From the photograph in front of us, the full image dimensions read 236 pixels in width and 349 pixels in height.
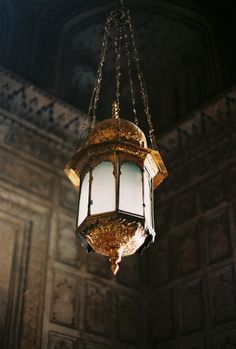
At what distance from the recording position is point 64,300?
248 inches

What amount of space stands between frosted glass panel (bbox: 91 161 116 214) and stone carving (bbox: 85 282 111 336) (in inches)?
135

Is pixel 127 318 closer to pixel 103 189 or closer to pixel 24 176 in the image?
pixel 24 176

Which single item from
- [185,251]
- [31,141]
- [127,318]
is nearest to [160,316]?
[127,318]

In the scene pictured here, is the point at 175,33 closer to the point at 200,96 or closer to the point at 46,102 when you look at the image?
the point at 200,96

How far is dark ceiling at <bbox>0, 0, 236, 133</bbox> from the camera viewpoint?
25.4ft

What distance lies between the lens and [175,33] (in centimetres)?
820

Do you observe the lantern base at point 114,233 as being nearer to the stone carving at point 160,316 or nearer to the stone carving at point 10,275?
the stone carving at point 10,275

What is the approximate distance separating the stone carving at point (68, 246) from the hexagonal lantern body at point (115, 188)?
3085 millimetres

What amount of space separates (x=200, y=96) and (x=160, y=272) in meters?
2.57

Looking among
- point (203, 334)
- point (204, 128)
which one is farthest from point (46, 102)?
point (203, 334)

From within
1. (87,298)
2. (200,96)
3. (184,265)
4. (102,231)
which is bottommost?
(102,231)

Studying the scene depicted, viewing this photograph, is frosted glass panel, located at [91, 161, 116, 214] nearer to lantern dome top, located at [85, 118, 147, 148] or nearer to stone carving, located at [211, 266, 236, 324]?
lantern dome top, located at [85, 118, 147, 148]

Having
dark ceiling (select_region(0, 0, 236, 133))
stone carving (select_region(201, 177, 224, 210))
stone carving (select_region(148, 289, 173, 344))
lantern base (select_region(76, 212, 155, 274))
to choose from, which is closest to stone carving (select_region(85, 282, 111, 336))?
stone carving (select_region(148, 289, 173, 344))

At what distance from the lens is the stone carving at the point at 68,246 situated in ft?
21.7
